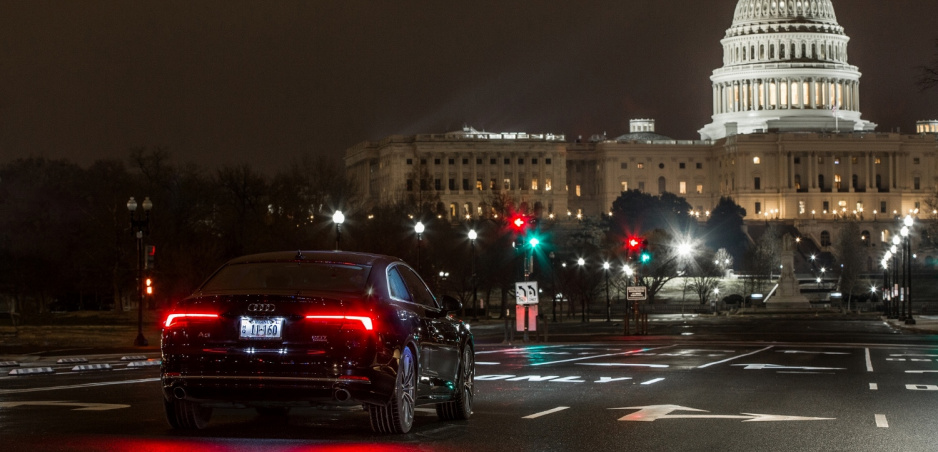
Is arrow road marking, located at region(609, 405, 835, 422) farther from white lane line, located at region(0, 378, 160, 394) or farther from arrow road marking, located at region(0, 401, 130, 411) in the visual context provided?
white lane line, located at region(0, 378, 160, 394)

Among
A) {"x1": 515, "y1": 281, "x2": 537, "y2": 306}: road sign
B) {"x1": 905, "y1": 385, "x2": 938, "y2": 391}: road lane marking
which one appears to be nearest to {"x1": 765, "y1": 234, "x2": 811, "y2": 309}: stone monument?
{"x1": 515, "y1": 281, "x2": 537, "y2": 306}: road sign

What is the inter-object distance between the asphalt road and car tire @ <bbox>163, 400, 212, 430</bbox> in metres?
0.19

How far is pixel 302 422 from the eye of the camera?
49.9 feet

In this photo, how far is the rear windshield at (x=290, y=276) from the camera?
561 inches

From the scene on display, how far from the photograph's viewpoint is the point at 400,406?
13.9 metres

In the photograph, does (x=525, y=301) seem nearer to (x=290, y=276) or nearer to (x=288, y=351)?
(x=290, y=276)

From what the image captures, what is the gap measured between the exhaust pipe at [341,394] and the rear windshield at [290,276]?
110cm

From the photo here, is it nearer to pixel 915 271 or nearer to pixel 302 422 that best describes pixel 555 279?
pixel 915 271

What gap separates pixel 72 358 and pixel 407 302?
17550 millimetres

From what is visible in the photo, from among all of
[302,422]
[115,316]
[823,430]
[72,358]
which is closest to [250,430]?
[302,422]

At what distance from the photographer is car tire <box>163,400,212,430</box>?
13.9 m

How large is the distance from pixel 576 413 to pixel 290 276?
12.5 feet

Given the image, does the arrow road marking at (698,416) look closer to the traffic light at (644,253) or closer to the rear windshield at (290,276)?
the rear windshield at (290,276)

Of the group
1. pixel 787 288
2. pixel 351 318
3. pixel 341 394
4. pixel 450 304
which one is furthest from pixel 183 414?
pixel 787 288
